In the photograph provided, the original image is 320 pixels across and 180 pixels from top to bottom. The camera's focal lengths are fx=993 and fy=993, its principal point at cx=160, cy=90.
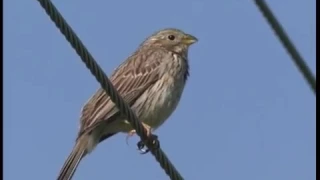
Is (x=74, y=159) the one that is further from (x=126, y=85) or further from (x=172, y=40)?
(x=172, y=40)

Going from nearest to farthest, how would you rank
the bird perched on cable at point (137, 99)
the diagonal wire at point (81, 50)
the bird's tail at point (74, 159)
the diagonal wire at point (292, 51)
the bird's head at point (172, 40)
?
the diagonal wire at point (292, 51) < the diagonal wire at point (81, 50) < the bird's tail at point (74, 159) < the bird perched on cable at point (137, 99) < the bird's head at point (172, 40)

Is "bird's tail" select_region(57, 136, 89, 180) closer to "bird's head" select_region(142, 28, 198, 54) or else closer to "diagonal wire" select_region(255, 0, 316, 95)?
"bird's head" select_region(142, 28, 198, 54)

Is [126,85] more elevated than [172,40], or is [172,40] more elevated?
[172,40]

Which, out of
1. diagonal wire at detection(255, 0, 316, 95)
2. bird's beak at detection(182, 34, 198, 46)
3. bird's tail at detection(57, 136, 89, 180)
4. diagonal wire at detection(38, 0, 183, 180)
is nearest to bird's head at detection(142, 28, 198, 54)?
bird's beak at detection(182, 34, 198, 46)

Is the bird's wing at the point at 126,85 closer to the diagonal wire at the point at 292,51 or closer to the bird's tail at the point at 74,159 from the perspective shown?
the bird's tail at the point at 74,159

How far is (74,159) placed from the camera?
842 cm

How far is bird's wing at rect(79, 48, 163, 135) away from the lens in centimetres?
858

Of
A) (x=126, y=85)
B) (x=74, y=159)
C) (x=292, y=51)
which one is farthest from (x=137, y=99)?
(x=292, y=51)

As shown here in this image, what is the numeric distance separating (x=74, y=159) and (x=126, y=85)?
102cm

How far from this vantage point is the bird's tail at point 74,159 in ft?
26.7

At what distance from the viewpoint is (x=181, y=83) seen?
9.02 m

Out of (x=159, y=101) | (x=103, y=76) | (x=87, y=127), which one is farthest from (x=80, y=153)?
(x=103, y=76)

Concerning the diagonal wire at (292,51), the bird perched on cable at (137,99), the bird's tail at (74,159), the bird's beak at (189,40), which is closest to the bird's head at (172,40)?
the bird's beak at (189,40)

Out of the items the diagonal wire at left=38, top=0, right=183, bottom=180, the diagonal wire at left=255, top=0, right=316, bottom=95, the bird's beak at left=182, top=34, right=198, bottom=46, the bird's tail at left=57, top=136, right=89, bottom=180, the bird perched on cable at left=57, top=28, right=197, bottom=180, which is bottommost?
the diagonal wire at left=255, top=0, right=316, bottom=95
